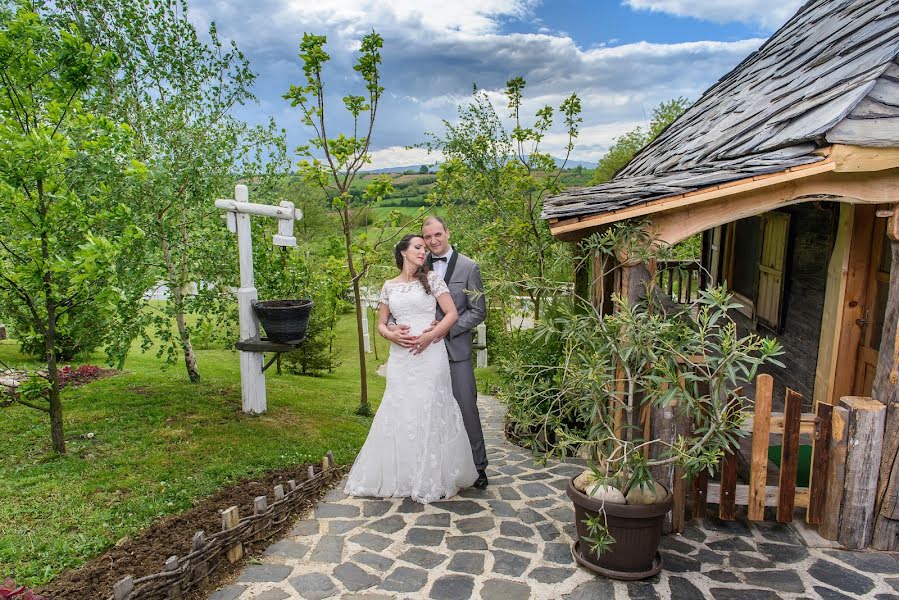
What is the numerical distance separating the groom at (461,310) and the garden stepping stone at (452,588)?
1496mm

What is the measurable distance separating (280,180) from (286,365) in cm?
538

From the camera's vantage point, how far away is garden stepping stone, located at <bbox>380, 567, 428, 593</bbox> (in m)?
3.84

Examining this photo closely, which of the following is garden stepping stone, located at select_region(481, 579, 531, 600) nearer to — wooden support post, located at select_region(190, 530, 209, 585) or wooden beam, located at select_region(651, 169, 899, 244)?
wooden support post, located at select_region(190, 530, 209, 585)

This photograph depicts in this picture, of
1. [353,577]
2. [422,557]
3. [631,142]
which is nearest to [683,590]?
[422,557]

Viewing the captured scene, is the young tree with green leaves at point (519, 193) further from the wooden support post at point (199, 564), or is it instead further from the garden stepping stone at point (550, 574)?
the wooden support post at point (199, 564)

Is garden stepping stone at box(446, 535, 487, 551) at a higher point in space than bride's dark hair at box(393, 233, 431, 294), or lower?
lower

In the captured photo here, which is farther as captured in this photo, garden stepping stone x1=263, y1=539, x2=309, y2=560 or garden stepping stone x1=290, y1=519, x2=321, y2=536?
garden stepping stone x1=290, y1=519, x2=321, y2=536

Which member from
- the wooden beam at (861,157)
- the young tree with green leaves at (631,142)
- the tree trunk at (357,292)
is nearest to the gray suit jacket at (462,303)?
the tree trunk at (357,292)

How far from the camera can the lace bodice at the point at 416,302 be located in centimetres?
505

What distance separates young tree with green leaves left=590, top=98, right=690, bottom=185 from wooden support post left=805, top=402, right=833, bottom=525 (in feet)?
88.1

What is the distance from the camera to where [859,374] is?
5.51 m

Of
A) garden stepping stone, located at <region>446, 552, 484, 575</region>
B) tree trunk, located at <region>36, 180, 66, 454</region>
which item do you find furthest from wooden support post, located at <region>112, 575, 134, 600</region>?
tree trunk, located at <region>36, 180, 66, 454</region>

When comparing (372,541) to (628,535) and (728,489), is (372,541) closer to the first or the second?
(628,535)

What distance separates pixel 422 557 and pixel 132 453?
3363 mm
